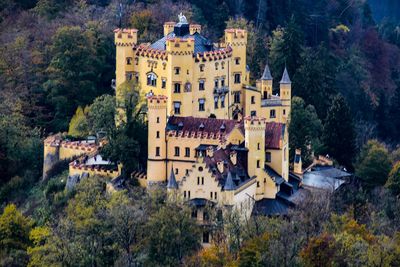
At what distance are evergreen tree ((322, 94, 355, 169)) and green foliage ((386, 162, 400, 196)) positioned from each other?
302 inches

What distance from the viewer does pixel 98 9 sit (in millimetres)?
123938

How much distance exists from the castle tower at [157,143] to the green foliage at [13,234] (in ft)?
25.9

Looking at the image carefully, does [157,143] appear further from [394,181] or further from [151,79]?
[394,181]

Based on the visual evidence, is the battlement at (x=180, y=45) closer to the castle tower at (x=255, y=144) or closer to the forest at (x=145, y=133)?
the forest at (x=145, y=133)

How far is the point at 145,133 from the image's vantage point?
3671 inches

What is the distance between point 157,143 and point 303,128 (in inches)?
595

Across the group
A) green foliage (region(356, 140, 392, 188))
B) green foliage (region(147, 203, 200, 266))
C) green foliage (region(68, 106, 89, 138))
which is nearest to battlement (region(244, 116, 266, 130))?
green foliage (region(147, 203, 200, 266))

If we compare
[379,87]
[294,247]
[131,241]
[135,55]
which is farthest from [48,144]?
[379,87]

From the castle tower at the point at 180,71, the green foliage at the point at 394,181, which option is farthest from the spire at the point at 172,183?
the green foliage at the point at 394,181

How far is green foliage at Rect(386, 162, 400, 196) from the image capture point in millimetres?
97188

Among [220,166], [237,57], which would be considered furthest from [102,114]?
[220,166]

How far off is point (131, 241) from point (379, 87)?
5909 cm

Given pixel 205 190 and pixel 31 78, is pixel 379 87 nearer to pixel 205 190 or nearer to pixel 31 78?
pixel 31 78

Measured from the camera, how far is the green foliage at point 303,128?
332 ft
